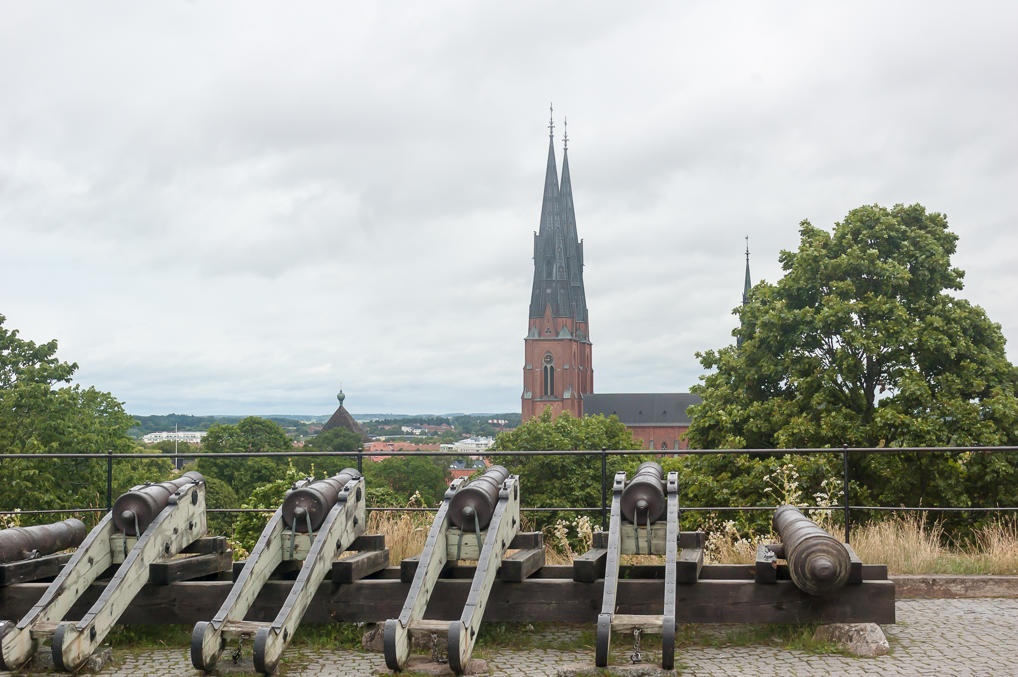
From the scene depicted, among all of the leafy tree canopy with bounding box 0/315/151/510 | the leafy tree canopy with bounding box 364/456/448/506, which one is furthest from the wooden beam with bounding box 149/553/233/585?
the leafy tree canopy with bounding box 364/456/448/506

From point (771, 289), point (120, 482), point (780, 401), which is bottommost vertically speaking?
point (120, 482)

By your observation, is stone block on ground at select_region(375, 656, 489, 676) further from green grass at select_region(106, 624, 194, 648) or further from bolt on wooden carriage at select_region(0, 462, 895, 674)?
A: green grass at select_region(106, 624, 194, 648)

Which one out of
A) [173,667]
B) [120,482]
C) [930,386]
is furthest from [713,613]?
[120,482]

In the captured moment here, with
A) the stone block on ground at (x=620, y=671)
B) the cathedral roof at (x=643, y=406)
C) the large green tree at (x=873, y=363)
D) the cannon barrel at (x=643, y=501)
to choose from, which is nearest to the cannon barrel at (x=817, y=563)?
the cannon barrel at (x=643, y=501)

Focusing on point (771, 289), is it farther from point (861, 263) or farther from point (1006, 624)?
point (1006, 624)

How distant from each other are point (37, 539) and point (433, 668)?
3320 millimetres

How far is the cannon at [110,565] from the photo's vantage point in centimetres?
511

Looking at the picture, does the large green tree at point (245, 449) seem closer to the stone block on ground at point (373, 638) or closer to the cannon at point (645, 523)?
the stone block on ground at point (373, 638)

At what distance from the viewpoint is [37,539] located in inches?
258

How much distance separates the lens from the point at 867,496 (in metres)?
17.6

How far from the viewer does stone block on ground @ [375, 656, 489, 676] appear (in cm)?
511

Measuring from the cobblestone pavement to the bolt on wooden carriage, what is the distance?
238 mm

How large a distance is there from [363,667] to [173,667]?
3.79ft

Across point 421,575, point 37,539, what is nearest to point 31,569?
point 37,539
